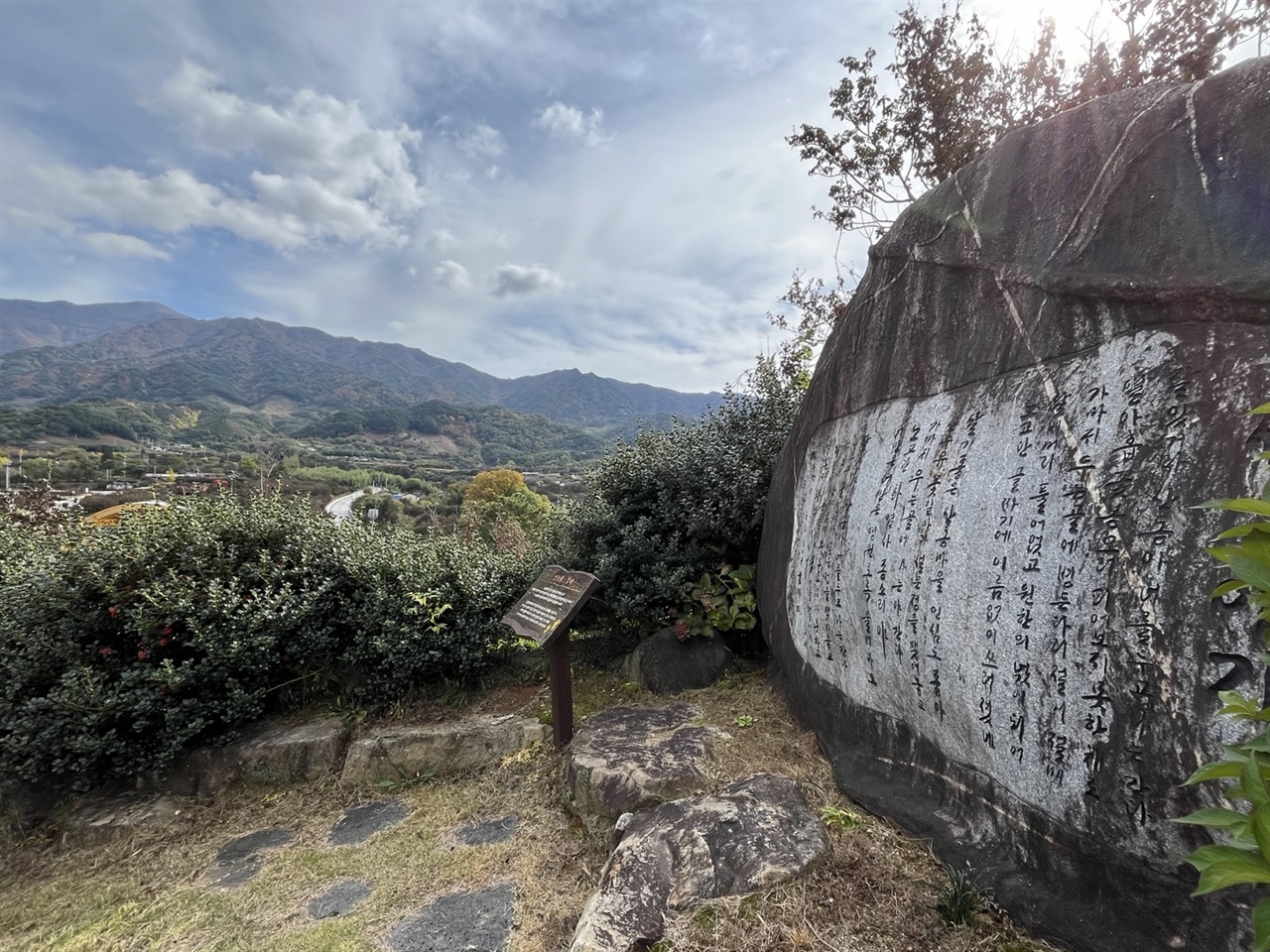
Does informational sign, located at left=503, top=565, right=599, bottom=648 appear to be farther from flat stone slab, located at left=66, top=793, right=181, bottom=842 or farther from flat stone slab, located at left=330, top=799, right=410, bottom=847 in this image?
flat stone slab, located at left=66, top=793, right=181, bottom=842

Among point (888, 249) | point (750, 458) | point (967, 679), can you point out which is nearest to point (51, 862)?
point (967, 679)

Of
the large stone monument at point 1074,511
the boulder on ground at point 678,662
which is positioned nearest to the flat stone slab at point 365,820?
the boulder on ground at point 678,662

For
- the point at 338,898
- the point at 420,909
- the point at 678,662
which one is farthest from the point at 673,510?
the point at 338,898

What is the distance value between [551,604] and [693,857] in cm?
218

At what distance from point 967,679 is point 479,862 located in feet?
9.56

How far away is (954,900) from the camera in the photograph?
97.3 inches

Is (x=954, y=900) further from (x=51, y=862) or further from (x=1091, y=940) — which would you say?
(x=51, y=862)

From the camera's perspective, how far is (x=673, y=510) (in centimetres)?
619

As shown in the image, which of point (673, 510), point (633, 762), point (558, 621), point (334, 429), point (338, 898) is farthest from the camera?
point (334, 429)

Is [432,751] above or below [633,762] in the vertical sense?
below

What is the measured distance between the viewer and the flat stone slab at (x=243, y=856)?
383 cm

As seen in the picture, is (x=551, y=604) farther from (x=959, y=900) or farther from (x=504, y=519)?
(x=504, y=519)

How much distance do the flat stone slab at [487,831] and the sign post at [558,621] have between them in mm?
671

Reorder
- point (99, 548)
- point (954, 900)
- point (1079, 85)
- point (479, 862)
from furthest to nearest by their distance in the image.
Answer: point (1079, 85) → point (99, 548) → point (479, 862) → point (954, 900)
